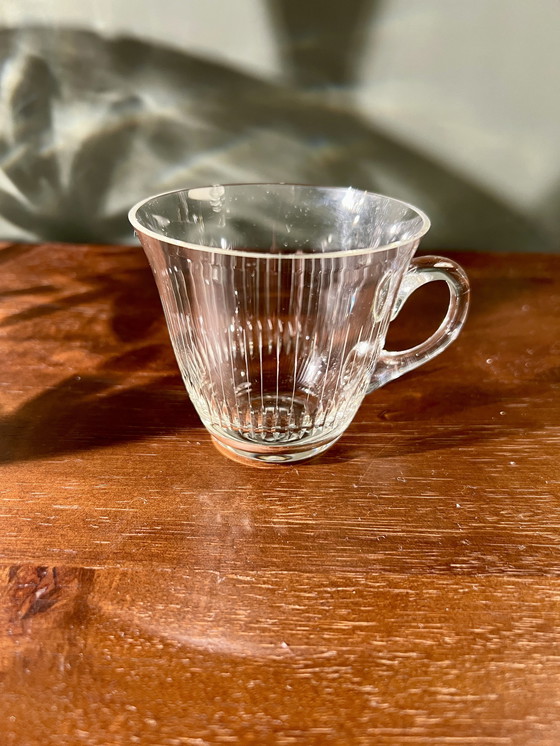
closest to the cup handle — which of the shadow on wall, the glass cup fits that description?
the glass cup

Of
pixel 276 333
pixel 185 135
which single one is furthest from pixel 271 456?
pixel 185 135

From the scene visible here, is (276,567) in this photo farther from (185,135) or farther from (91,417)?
(185,135)

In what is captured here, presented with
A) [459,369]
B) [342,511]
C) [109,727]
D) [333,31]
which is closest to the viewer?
[109,727]

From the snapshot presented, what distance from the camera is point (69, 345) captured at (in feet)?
1.86

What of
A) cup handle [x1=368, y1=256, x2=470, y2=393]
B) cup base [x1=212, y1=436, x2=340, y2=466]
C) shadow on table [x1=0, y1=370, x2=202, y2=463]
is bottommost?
shadow on table [x1=0, y1=370, x2=202, y2=463]

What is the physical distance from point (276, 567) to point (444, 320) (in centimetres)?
20

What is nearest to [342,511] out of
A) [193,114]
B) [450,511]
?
[450,511]

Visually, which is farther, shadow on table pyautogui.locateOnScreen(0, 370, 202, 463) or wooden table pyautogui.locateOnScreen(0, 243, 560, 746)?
shadow on table pyautogui.locateOnScreen(0, 370, 202, 463)

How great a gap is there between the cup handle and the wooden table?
0.05 meters

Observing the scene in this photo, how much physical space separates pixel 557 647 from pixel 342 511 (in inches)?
5.1

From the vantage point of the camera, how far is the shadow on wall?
0.82 metres

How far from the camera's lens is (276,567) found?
1.08 ft

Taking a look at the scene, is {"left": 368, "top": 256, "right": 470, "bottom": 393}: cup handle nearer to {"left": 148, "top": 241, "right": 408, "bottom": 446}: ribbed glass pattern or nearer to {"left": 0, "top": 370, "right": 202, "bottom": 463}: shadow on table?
{"left": 148, "top": 241, "right": 408, "bottom": 446}: ribbed glass pattern

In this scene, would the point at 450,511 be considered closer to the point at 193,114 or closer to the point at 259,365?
the point at 259,365
